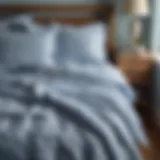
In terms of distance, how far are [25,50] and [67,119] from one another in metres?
1.18

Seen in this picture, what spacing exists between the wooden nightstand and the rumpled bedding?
677mm

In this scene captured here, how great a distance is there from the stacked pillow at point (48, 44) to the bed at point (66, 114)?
25 millimetres

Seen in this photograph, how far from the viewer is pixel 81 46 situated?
356 cm

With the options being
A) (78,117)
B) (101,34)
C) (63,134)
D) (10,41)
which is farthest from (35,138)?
(101,34)

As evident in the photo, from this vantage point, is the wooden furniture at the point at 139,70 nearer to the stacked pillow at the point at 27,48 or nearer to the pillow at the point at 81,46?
the pillow at the point at 81,46

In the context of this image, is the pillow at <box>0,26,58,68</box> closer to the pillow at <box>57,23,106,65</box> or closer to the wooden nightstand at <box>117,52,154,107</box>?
the pillow at <box>57,23,106,65</box>

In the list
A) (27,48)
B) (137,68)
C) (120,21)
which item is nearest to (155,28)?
(120,21)

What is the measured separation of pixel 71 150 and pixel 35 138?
0.64ft

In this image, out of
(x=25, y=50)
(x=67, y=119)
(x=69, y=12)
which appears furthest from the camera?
(x=69, y=12)

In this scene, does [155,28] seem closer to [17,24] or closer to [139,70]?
[139,70]

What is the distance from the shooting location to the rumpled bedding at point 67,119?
2.14m

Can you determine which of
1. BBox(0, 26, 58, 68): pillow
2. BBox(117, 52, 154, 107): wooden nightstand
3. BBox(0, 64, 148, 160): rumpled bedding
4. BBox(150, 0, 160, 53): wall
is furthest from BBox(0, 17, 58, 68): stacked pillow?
BBox(150, 0, 160, 53): wall

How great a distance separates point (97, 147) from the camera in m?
2.20

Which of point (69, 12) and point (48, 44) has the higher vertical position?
point (69, 12)
